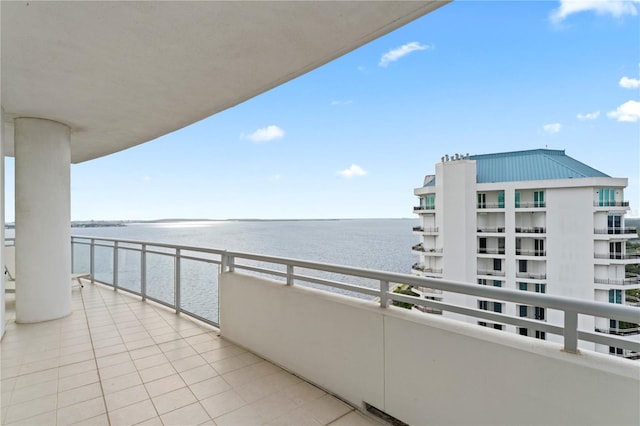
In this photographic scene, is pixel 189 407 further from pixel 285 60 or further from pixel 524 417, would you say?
pixel 285 60

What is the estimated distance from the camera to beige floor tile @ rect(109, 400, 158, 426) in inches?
78.5

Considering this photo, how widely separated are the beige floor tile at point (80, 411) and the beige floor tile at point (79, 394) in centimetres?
6

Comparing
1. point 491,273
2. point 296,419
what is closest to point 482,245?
point 491,273

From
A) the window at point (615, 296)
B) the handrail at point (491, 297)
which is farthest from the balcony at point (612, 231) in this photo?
the handrail at point (491, 297)

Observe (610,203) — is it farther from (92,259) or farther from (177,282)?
(92,259)

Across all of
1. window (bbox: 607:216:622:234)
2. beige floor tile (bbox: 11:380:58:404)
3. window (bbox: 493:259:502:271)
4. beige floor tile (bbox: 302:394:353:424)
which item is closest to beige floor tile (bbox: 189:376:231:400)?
beige floor tile (bbox: 302:394:353:424)

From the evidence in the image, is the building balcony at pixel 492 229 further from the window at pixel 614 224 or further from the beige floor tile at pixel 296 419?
the beige floor tile at pixel 296 419

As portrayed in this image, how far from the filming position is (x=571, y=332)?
4.31 ft

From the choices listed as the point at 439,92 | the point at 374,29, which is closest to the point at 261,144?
the point at 439,92

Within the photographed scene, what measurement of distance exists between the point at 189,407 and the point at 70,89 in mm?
3446

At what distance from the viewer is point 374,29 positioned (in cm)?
204

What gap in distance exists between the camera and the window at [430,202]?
15.8 meters

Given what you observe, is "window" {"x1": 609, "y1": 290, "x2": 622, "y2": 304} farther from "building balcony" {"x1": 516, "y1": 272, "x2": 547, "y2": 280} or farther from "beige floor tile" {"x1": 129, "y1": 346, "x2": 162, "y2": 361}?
"beige floor tile" {"x1": 129, "y1": 346, "x2": 162, "y2": 361}

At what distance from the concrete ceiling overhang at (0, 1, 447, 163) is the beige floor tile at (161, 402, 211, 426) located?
9.14 ft
